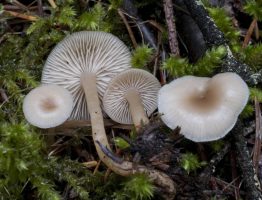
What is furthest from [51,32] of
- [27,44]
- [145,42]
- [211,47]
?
[211,47]

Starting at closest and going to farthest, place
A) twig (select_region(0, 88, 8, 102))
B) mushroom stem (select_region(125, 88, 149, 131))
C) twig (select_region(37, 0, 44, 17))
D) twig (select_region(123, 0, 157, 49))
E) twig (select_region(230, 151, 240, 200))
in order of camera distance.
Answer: twig (select_region(230, 151, 240, 200)) < mushroom stem (select_region(125, 88, 149, 131)) < twig (select_region(0, 88, 8, 102)) < twig (select_region(123, 0, 157, 49)) < twig (select_region(37, 0, 44, 17))

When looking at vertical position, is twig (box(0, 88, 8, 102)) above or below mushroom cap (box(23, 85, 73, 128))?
below

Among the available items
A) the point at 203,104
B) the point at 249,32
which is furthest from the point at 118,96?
the point at 249,32

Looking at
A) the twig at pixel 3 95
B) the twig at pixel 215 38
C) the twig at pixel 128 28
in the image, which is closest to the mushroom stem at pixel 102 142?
the twig at pixel 128 28

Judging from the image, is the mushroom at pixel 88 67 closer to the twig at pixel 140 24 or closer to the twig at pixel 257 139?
the twig at pixel 140 24

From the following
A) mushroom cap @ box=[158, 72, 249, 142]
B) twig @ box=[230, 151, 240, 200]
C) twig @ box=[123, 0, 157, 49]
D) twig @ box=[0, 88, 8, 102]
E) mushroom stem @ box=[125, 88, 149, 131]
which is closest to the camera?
mushroom cap @ box=[158, 72, 249, 142]

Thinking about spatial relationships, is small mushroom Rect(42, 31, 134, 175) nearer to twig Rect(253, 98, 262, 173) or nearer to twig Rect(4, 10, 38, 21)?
twig Rect(4, 10, 38, 21)

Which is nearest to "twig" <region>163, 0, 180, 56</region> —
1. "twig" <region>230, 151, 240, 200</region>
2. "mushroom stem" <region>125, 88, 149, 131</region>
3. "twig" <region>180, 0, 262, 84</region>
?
"twig" <region>180, 0, 262, 84</region>

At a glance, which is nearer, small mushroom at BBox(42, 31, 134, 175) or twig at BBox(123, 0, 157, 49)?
small mushroom at BBox(42, 31, 134, 175)
